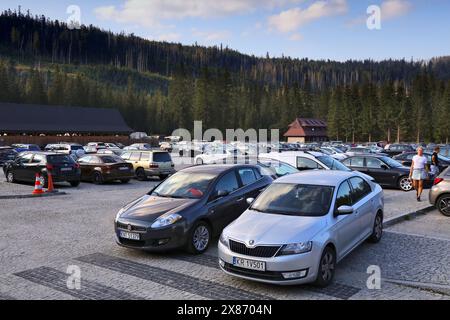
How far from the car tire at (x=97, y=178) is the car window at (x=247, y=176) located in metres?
12.1

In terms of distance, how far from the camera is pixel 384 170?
18297mm

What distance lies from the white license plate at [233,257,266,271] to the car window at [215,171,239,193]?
106 inches

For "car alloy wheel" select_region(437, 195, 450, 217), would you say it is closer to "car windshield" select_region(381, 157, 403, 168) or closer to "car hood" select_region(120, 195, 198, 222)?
"car windshield" select_region(381, 157, 403, 168)

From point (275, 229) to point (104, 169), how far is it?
50.3 ft

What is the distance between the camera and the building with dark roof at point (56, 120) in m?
71.1

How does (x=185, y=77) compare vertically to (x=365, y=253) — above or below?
above

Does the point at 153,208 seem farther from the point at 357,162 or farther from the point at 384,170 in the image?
the point at 357,162

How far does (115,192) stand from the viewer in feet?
56.1

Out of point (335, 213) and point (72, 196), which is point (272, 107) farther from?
point (335, 213)

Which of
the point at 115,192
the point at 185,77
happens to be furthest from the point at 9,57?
the point at 115,192

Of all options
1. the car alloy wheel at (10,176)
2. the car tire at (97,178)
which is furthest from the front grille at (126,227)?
the car alloy wheel at (10,176)

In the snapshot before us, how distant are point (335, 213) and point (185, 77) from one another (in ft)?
298

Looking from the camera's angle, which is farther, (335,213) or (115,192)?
(115,192)

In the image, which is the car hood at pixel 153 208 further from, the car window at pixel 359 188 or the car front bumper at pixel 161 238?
the car window at pixel 359 188
